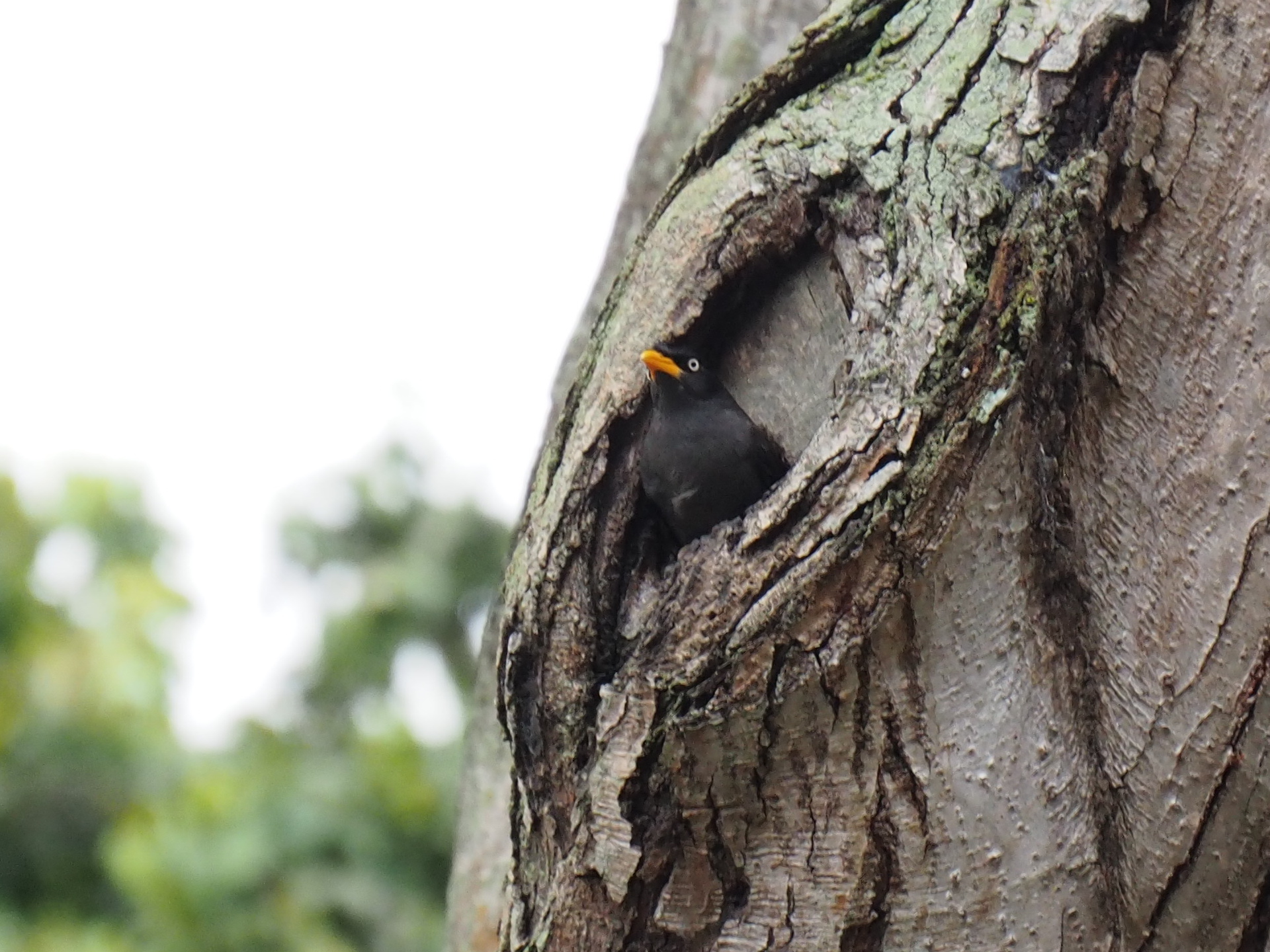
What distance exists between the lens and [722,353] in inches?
89.8

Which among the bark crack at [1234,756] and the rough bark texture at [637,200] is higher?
the rough bark texture at [637,200]

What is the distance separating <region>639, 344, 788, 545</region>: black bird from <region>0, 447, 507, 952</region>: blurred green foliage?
3476 mm

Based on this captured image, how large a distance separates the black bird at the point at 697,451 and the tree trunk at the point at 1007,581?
11.5 inches

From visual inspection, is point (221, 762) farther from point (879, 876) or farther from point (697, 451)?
point (879, 876)

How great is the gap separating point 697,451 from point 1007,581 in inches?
34.0

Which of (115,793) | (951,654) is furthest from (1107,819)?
(115,793)

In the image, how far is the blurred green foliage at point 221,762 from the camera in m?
5.56

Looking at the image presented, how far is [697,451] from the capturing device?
8.29ft

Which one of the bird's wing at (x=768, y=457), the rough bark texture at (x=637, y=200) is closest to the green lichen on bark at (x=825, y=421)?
the bird's wing at (x=768, y=457)

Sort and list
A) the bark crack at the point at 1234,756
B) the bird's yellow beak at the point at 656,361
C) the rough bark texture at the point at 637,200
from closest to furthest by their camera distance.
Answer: the bark crack at the point at 1234,756 < the bird's yellow beak at the point at 656,361 < the rough bark texture at the point at 637,200

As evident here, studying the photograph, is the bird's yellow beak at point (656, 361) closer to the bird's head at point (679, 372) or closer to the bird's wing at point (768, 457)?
the bird's head at point (679, 372)

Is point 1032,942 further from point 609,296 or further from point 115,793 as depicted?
point 115,793

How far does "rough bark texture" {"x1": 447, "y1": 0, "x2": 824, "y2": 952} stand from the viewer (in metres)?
3.22

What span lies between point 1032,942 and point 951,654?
432mm
